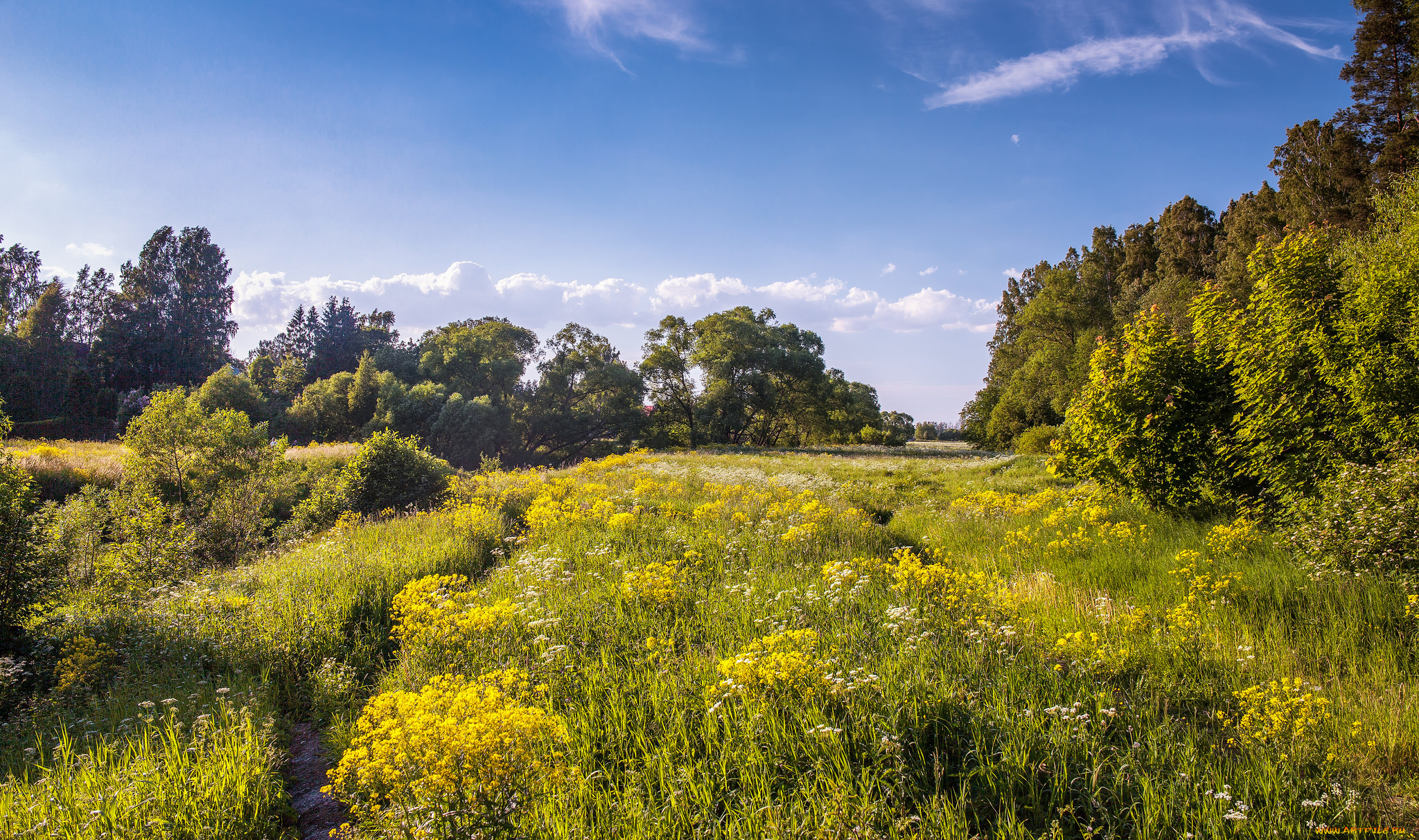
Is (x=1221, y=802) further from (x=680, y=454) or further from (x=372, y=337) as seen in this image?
(x=372, y=337)

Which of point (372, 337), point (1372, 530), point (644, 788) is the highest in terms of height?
point (372, 337)

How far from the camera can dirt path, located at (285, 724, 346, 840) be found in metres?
3.62

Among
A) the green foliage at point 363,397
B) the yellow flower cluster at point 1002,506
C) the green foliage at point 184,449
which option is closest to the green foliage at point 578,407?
the green foliage at point 363,397

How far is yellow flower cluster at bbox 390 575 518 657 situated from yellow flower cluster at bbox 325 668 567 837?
5.30 ft

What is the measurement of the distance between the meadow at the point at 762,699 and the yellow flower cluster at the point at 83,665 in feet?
0.11

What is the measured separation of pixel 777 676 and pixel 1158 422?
9202mm

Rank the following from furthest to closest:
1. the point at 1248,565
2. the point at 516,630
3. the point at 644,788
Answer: the point at 1248,565, the point at 516,630, the point at 644,788

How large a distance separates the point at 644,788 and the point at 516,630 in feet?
8.93

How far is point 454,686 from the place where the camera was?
12.3 feet

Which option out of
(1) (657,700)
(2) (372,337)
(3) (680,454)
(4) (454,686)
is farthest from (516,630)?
(2) (372,337)

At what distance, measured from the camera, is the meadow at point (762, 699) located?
2807 mm

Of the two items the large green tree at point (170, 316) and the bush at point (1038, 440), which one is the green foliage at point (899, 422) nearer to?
the bush at point (1038, 440)

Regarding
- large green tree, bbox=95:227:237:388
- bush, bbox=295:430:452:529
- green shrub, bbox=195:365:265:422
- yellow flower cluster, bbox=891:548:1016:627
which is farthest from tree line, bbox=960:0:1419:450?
large green tree, bbox=95:227:237:388

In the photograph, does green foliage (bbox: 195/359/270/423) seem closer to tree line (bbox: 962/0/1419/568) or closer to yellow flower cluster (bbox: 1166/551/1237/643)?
tree line (bbox: 962/0/1419/568)
